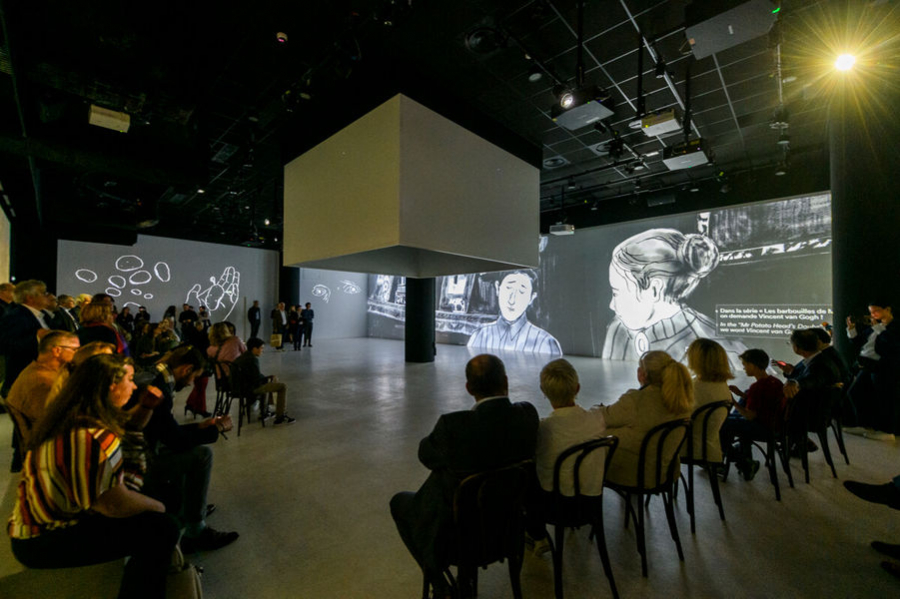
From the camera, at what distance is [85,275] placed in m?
10.0

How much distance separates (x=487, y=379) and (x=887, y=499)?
2.33 metres

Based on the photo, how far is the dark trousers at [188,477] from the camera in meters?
2.01

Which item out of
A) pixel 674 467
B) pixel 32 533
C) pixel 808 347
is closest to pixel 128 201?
pixel 32 533

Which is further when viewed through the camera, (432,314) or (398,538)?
(432,314)

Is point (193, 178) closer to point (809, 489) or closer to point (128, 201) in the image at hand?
point (128, 201)

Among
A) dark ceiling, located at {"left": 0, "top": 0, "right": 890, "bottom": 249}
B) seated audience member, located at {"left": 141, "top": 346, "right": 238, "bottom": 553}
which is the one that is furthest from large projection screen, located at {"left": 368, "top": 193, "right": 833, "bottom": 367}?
seated audience member, located at {"left": 141, "top": 346, "right": 238, "bottom": 553}

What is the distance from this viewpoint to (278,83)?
4.69 meters

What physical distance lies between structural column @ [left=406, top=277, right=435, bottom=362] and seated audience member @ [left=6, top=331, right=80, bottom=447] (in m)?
6.78

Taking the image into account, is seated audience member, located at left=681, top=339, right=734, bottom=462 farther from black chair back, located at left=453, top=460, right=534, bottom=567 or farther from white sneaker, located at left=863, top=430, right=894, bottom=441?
white sneaker, located at left=863, top=430, right=894, bottom=441

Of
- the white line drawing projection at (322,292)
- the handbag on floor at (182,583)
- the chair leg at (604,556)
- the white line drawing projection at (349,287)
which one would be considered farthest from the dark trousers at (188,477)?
the white line drawing projection at (349,287)

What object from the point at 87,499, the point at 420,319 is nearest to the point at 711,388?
the point at 87,499

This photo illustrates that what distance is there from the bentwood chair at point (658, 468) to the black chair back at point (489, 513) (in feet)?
2.52

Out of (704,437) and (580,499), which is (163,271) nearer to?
(580,499)

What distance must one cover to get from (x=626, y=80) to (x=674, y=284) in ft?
18.5
